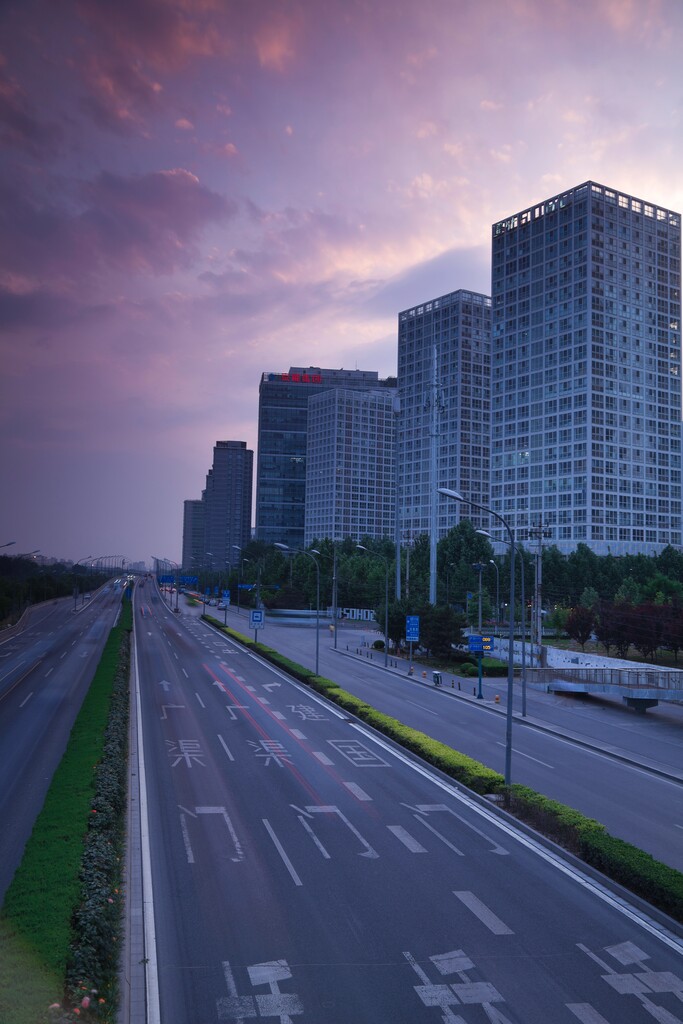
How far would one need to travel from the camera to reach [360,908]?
16.4 m

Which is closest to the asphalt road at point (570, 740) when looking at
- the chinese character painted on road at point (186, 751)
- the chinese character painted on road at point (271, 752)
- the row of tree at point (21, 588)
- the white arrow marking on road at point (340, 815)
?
the white arrow marking on road at point (340, 815)

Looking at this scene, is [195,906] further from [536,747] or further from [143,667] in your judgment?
[143,667]

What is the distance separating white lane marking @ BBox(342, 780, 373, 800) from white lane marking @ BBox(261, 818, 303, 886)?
4.12 m

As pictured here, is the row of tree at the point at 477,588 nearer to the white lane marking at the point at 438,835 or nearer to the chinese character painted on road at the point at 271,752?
the chinese character painted on road at the point at 271,752

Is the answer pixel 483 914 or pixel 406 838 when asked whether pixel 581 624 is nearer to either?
pixel 406 838

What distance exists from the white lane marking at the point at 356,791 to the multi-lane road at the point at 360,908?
154 millimetres

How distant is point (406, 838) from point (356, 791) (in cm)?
486

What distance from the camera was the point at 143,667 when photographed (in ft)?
185

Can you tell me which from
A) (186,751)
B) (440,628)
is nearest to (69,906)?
(186,751)

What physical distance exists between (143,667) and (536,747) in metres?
32.5

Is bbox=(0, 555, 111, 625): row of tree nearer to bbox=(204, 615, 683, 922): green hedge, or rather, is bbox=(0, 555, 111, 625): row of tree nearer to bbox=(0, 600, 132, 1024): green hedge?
bbox=(204, 615, 683, 922): green hedge

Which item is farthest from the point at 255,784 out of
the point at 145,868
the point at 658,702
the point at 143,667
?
the point at 658,702

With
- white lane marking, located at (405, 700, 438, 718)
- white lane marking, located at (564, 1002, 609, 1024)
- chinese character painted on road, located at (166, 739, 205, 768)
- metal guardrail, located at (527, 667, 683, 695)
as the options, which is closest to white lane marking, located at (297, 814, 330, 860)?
chinese character painted on road, located at (166, 739, 205, 768)

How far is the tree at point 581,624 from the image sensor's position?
2891 inches
